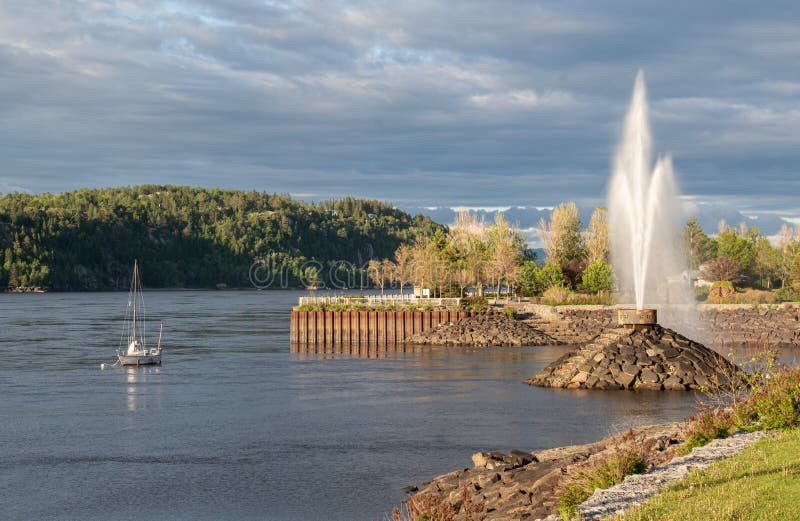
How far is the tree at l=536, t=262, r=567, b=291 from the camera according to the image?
363 feet

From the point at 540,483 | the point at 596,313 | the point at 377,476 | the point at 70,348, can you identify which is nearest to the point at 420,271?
the point at 596,313

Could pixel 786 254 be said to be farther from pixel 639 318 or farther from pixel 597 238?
pixel 639 318

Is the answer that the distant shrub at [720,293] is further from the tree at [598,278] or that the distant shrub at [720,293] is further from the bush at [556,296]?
the bush at [556,296]

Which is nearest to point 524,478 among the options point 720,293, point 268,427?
point 268,427

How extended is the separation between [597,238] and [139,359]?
243 ft

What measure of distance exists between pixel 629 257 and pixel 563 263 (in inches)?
2481

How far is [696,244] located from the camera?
142 m

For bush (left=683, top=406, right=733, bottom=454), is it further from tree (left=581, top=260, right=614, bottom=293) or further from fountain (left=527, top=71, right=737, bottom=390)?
tree (left=581, top=260, right=614, bottom=293)

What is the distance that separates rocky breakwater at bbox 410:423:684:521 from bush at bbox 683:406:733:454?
1.54 feet

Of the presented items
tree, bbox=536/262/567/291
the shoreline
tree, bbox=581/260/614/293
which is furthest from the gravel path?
tree, bbox=536/262/567/291

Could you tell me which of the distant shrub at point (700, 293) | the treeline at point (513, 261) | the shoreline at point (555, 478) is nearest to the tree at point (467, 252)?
the treeline at point (513, 261)

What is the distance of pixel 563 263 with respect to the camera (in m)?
120

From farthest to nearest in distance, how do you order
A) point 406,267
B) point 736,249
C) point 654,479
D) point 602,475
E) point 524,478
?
point 406,267 → point 736,249 → point 524,478 → point 602,475 → point 654,479

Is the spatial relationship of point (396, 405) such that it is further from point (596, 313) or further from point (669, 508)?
point (596, 313)
